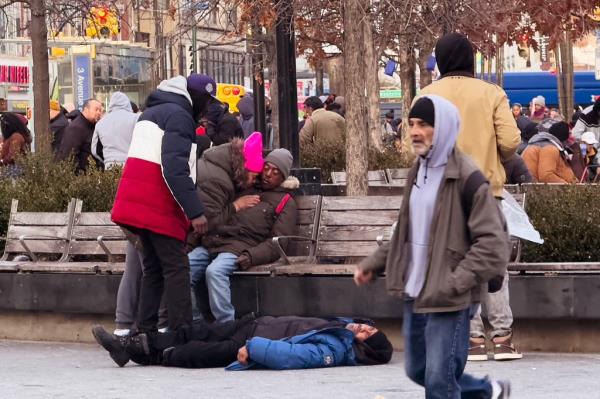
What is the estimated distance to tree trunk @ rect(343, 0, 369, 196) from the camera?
41.9 feet

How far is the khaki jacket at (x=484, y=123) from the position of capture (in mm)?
8609

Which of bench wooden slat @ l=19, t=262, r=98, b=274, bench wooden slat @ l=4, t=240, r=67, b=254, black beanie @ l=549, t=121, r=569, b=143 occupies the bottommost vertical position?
bench wooden slat @ l=19, t=262, r=98, b=274

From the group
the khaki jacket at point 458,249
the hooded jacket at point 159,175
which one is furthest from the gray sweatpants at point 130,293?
the khaki jacket at point 458,249

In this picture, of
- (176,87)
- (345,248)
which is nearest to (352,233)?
(345,248)

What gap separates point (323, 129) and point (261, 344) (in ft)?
38.0

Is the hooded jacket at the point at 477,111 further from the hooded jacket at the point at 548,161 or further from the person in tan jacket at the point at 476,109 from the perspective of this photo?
the hooded jacket at the point at 548,161

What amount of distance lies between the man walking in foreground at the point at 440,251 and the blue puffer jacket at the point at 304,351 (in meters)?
2.71

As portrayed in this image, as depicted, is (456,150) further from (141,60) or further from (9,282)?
(141,60)

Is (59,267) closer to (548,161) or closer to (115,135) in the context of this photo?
(115,135)

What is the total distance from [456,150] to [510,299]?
341 centimetres

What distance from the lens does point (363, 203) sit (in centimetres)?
1034

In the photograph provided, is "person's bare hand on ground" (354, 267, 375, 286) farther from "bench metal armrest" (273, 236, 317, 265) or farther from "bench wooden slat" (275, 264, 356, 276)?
"bench metal armrest" (273, 236, 317, 265)

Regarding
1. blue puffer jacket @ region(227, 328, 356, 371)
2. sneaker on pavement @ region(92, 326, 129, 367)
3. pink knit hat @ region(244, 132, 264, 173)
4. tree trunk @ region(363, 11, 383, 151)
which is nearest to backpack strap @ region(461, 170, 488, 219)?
blue puffer jacket @ region(227, 328, 356, 371)

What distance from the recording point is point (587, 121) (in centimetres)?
2052
